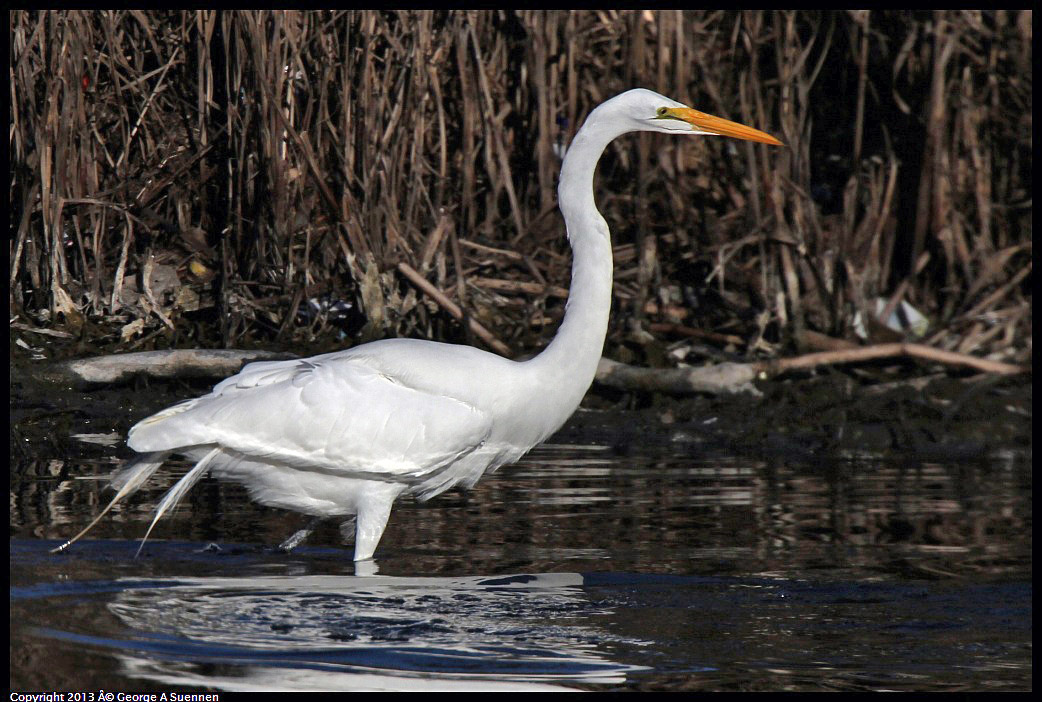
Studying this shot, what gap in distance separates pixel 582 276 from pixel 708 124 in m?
0.77

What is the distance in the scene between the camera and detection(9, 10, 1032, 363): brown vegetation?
8.16m

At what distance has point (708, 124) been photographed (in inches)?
205

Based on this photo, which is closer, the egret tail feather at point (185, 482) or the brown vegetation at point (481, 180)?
the egret tail feather at point (185, 482)

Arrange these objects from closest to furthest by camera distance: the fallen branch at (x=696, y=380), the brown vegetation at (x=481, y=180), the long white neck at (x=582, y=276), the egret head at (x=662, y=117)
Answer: the long white neck at (x=582, y=276) < the egret head at (x=662, y=117) < the fallen branch at (x=696, y=380) < the brown vegetation at (x=481, y=180)

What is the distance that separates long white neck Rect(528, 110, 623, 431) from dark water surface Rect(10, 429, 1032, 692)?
641 millimetres

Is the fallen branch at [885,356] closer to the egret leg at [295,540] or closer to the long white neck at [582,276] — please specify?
the long white neck at [582,276]

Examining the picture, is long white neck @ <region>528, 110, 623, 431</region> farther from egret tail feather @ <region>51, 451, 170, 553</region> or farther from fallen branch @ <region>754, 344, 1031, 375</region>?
fallen branch @ <region>754, 344, 1031, 375</region>

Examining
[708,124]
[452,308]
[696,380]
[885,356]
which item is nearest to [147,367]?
[452,308]

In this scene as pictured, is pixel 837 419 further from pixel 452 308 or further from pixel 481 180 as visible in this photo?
pixel 481 180

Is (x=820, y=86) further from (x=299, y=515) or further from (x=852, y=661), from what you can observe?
(x=852, y=661)

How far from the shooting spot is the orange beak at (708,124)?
17.0ft

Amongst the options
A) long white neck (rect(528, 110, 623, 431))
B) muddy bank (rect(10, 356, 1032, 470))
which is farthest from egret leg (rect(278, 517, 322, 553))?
muddy bank (rect(10, 356, 1032, 470))

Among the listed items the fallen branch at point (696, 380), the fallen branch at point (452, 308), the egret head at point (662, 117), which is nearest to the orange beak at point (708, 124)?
the egret head at point (662, 117)

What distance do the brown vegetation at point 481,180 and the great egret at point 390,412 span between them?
279cm
